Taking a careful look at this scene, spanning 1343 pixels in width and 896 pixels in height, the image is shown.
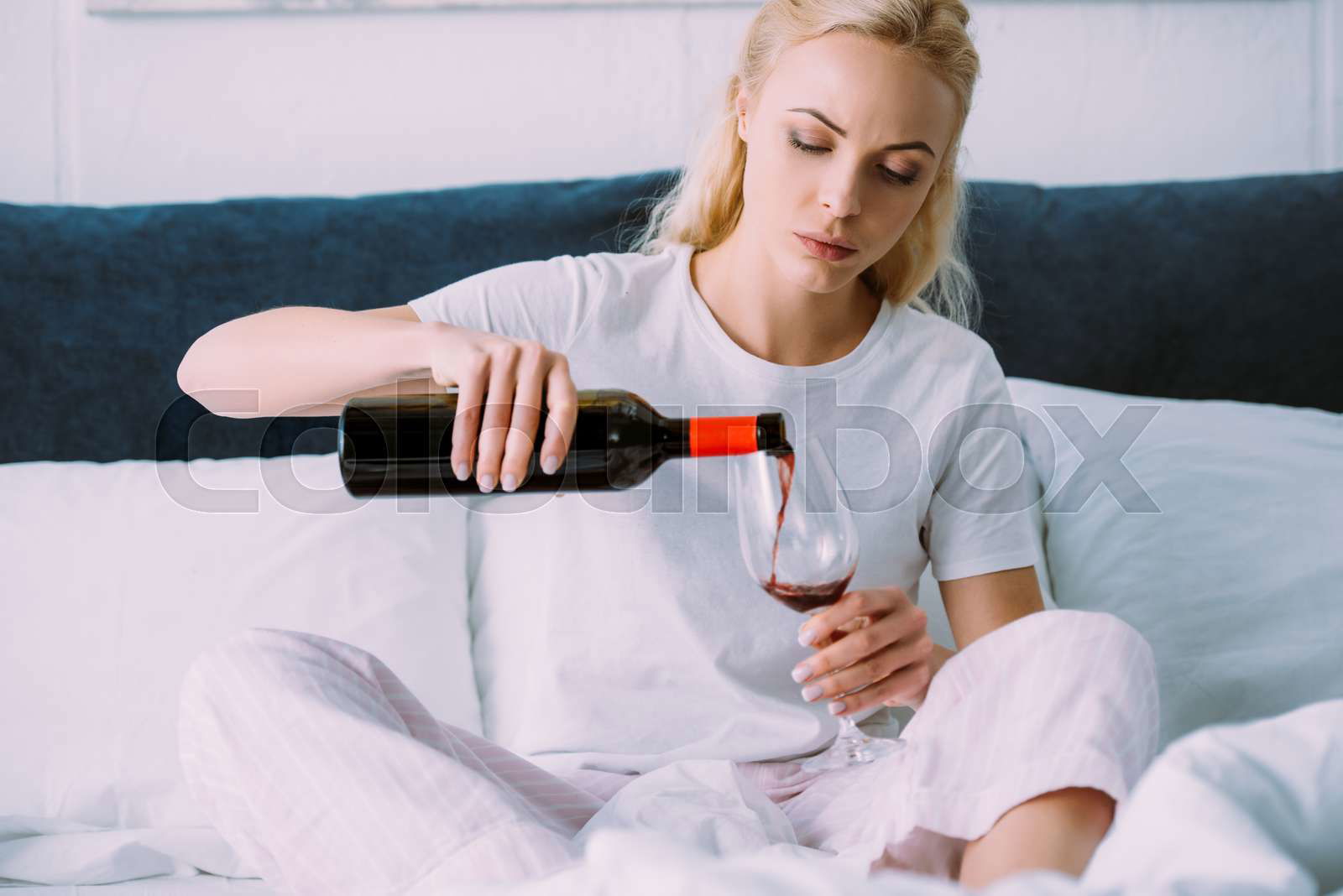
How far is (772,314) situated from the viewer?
1.48m

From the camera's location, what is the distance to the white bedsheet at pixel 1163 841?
65 cm

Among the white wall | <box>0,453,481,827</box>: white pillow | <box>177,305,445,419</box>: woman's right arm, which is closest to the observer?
<box>177,305,445,419</box>: woman's right arm

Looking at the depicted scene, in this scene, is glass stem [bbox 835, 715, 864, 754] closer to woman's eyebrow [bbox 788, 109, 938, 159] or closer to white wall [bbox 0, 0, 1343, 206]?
woman's eyebrow [bbox 788, 109, 938, 159]

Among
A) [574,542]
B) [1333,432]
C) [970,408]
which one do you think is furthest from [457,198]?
[1333,432]

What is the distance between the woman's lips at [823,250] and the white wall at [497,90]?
32.6 inches

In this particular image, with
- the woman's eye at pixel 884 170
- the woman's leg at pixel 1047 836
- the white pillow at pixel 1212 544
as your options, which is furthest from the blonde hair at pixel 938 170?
the woman's leg at pixel 1047 836

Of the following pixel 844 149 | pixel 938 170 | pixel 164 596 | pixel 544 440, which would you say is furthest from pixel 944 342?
pixel 164 596

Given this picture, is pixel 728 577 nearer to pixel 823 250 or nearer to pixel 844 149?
pixel 823 250

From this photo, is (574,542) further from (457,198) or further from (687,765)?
(457,198)

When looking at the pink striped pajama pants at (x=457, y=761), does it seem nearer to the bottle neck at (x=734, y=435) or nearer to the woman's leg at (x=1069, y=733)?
the woman's leg at (x=1069, y=733)

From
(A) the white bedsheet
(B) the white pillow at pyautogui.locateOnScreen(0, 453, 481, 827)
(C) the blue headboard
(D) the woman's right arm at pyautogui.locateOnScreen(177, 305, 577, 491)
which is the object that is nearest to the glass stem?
(A) the white bedsheet

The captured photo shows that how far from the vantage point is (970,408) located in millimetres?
1471

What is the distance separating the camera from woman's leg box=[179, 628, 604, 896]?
94cm

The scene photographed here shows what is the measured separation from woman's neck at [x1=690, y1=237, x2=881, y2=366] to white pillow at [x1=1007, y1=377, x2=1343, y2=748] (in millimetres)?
421
